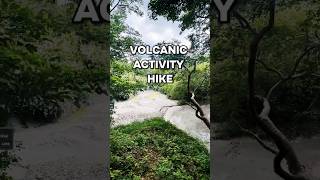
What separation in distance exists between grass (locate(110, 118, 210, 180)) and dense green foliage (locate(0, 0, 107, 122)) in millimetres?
677

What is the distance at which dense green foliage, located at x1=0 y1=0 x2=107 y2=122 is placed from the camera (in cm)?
557

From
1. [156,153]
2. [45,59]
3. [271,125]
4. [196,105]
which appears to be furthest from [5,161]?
[271,125]

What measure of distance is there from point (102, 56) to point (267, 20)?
1956 millimetres

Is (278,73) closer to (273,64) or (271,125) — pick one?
(273,64)

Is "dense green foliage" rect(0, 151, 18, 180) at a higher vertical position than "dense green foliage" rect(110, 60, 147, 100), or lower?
lower

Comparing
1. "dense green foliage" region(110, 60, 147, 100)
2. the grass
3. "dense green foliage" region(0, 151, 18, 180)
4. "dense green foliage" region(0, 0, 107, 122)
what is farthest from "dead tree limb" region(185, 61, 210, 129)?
"dense green foliage" region(0, 151, 18, 180)

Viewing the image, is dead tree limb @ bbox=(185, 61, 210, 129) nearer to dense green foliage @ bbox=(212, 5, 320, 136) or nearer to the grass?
Answer: dense green foliage @ bbox=(212, 5, 320, 136)

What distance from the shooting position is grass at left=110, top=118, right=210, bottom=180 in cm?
572

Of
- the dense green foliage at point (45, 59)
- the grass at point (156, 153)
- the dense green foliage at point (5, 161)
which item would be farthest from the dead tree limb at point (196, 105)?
the dense green foliage at point (5, 161)

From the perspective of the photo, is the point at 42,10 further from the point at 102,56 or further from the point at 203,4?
the point at 203,4

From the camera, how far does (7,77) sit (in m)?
5.55

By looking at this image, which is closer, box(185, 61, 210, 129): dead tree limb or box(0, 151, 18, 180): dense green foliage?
box(0, 151, 18, 180): dense green foliage

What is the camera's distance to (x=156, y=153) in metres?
5.80

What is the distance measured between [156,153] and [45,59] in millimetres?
1674
